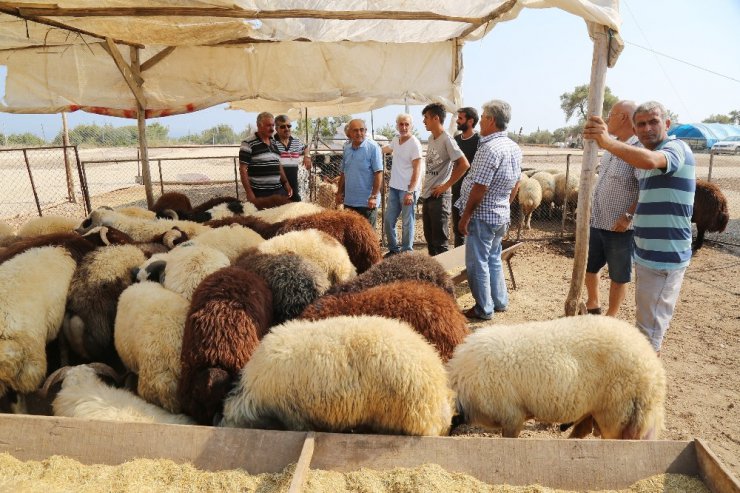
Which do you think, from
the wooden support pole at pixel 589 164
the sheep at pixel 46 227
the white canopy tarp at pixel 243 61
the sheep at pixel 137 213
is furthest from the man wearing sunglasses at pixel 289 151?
the wooden support pole at pixel 589 164

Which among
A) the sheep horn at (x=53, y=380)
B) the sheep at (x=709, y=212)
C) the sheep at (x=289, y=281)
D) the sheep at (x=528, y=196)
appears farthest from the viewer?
the sheep at (x=528, y=196)

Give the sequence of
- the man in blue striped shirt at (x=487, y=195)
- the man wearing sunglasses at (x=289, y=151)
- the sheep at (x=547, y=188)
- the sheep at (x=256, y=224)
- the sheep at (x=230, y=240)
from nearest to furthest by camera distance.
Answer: the sheep at (x=230, y=240) < the man in blue striped shirt at (x=487, y=195) < the sheep at (x=256, y=224) < the man wearing sunglasses at (x=289, y=151) < the sheep at (x=547, y=188)

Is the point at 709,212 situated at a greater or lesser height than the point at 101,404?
greater

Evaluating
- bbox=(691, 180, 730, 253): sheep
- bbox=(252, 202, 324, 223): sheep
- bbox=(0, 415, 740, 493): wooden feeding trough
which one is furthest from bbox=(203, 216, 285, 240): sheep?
bbox=(691, 180, 730, 253): sheep

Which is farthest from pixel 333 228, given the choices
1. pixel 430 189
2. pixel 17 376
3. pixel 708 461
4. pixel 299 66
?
pixel 299 66

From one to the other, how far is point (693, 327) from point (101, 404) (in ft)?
21.1

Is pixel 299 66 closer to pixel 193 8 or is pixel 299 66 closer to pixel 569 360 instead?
pixel 193 8

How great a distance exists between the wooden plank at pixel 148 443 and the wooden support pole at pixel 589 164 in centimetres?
316

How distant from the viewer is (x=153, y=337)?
3.21 metres

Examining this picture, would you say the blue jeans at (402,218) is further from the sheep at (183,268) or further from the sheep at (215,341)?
the sheep at (215,341)

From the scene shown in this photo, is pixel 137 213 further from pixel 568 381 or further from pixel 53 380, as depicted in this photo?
pixel 568 381

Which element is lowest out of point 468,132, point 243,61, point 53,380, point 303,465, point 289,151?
point 53,380

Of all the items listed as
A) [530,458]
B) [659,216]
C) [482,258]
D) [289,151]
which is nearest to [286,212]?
[289,151]

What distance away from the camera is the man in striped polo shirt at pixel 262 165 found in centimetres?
720
